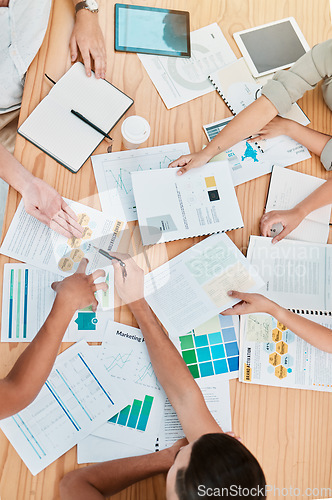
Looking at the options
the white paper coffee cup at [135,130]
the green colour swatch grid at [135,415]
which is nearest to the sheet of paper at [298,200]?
the white paper coffee cup at [135,130]

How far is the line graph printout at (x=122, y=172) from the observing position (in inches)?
46.4

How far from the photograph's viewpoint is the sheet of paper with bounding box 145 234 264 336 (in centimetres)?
112

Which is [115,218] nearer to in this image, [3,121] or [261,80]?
[3,121]

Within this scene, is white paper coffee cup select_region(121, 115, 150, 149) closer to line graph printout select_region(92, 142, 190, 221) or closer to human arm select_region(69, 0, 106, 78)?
line graph printout select_region(92, 142, 190, 221)

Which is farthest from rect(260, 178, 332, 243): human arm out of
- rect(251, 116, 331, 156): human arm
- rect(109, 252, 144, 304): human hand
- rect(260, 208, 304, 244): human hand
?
rect(109, 252, 144, 304): human hand

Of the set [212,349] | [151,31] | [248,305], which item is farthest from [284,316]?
[151,31]

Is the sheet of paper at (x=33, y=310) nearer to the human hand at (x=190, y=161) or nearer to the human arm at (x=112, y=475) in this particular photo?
the human arm at (x=112, y=475)

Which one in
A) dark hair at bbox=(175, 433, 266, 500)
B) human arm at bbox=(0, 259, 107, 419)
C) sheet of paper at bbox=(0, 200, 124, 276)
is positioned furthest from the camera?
sheet of paper at bbox=(0, 200, 124, 276)

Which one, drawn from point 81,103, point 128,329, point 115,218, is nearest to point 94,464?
point 128,329

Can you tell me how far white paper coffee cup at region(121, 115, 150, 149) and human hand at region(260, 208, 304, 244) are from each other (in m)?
0.39

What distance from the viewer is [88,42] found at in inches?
48.7

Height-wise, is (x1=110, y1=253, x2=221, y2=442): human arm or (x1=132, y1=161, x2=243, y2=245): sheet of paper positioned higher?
(x1=132, y1=161, x2=243, y2=245): sheet of paper

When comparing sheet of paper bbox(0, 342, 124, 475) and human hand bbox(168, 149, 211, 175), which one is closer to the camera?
sheet of paper bbox(0, 342, 124, 475)

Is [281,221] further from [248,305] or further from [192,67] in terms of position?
[192,67]
